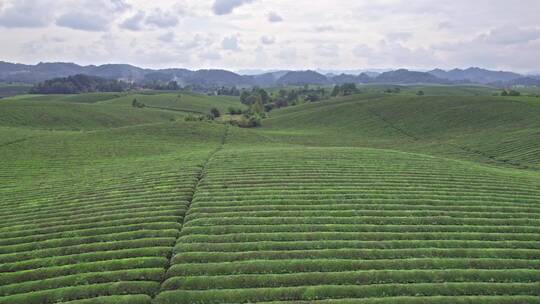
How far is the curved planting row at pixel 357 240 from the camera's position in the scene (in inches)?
691

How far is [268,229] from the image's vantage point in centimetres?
2384

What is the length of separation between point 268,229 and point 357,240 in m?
5.44

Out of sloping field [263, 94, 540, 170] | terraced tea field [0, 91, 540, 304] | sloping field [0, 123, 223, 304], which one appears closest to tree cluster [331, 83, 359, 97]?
sloping field [263, 94, 540, 170]

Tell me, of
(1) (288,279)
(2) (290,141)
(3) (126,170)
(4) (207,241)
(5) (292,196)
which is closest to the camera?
(1) (288,279)

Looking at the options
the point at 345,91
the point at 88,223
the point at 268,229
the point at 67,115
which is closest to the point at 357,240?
the point at 268,229

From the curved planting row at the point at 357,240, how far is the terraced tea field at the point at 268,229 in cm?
9

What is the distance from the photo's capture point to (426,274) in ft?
61.2

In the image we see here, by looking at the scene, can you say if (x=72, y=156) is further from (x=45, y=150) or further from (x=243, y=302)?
(x=243, y=302)

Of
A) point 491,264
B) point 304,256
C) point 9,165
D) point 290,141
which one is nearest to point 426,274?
point 491,264

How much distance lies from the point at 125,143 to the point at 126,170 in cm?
2365

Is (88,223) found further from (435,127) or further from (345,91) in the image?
(345,91)

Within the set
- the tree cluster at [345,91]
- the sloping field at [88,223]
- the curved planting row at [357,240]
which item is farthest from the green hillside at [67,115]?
the curved planting row at [357,240]

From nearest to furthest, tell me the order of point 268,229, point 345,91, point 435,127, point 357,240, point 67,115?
1. point 357,240
2. point 268,229
3. point 435,127
4. point 67,115
5. point 345,91

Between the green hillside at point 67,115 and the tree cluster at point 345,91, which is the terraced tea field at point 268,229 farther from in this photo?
the tree cluster at point 345,91
